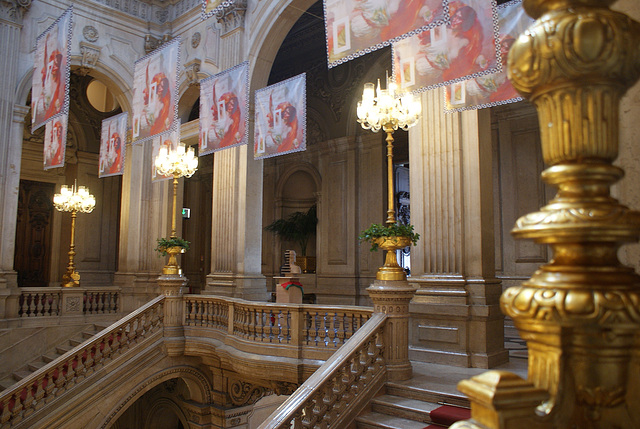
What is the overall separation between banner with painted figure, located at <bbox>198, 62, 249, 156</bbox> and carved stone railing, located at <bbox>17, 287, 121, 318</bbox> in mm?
5093

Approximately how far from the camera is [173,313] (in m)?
9.55

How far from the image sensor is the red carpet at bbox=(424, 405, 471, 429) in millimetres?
4703

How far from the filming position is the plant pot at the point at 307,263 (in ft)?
48.1

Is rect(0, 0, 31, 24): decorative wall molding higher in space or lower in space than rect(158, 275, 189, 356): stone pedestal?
higher

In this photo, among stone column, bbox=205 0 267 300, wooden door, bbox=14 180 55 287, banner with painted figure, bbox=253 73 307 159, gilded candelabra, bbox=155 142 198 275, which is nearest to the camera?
banner with painted figure, bbox=253 73 307 159

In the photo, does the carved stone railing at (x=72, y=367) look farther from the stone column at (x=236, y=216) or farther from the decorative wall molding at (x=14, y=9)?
the decorative wall molding at (x=14, y=9)

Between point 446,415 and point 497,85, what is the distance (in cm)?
394

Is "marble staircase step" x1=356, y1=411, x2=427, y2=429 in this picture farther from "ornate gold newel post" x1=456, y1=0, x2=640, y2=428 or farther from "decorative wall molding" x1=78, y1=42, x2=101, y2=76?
"decorative wall molding" x1=78, y1=42, x2=101, y2=76

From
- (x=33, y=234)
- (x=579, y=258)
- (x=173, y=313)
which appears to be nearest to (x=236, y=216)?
(x=173, y=313)

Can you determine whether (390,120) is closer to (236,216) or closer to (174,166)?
(174,166)

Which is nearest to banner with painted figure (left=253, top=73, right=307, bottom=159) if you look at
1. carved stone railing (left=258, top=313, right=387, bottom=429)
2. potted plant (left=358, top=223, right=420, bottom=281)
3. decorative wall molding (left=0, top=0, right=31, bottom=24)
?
potted plant (left=358, top=223, right=420, bottom=281)

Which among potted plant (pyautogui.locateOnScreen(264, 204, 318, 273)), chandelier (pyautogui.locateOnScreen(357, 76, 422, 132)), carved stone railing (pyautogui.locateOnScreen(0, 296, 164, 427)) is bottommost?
carved stone railing (pyautogui.locateOnScreen(0, 296, 164, 427))

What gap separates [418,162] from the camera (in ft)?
24.0

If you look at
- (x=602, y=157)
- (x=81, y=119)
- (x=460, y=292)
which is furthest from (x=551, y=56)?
(x=81, y=119)
